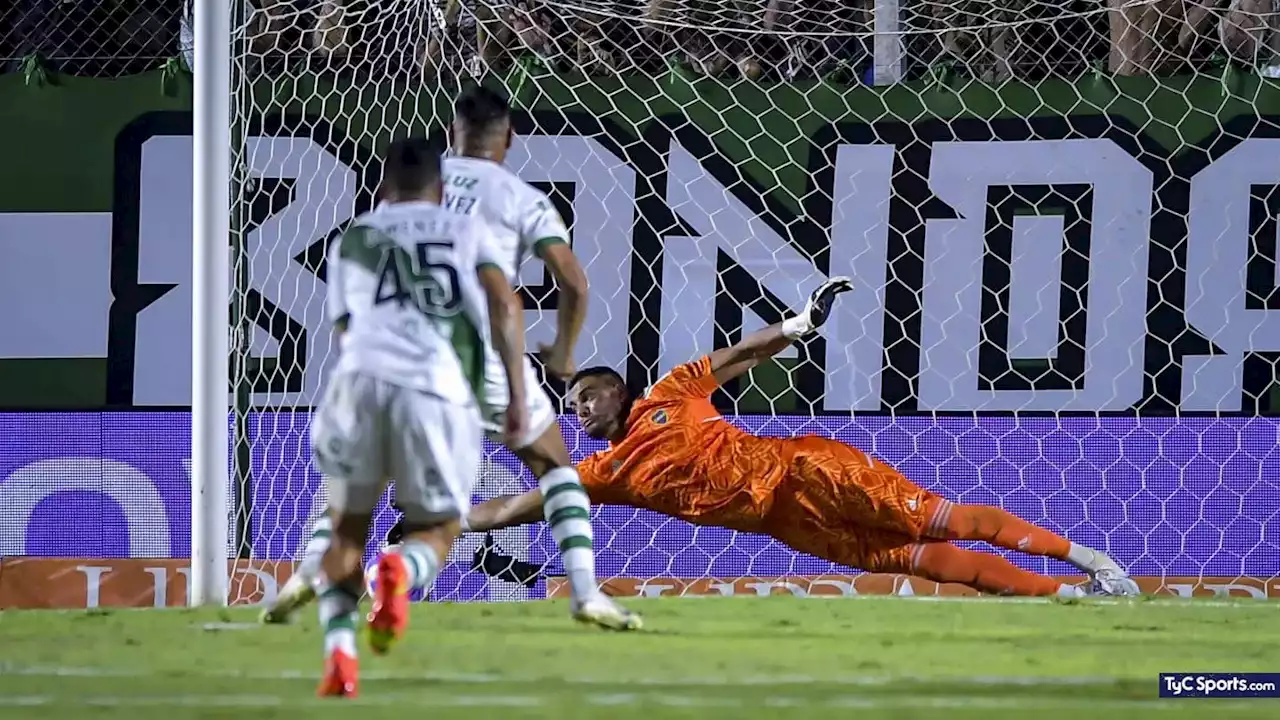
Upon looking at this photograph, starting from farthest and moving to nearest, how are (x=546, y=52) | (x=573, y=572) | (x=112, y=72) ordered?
(x=112, y=72) → (x=546, y=52) → (x=573, y=572)

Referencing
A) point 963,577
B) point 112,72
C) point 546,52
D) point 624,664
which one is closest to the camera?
point 624,664

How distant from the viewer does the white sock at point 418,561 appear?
14.0 ft

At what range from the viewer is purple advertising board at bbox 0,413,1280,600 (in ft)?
26.1

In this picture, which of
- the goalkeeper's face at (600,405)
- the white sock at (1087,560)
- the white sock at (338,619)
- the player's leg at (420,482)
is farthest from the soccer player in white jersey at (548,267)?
the white sock at (1087,560)

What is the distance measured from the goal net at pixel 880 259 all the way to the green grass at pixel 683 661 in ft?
3.51

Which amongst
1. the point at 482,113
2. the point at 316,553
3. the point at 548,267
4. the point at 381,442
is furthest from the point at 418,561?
the point at 316,553

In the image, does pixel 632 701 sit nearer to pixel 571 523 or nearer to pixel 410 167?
pixel 410 167

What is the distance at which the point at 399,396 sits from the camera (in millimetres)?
4227

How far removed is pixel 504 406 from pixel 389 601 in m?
1.33

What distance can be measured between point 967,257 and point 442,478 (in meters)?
4.24

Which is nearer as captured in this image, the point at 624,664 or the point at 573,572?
the point at 624,664

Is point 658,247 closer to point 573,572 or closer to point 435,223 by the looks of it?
point 573,572

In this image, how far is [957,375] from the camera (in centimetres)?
804

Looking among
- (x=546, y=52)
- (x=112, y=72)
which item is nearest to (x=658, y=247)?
(x=546, y=52)
